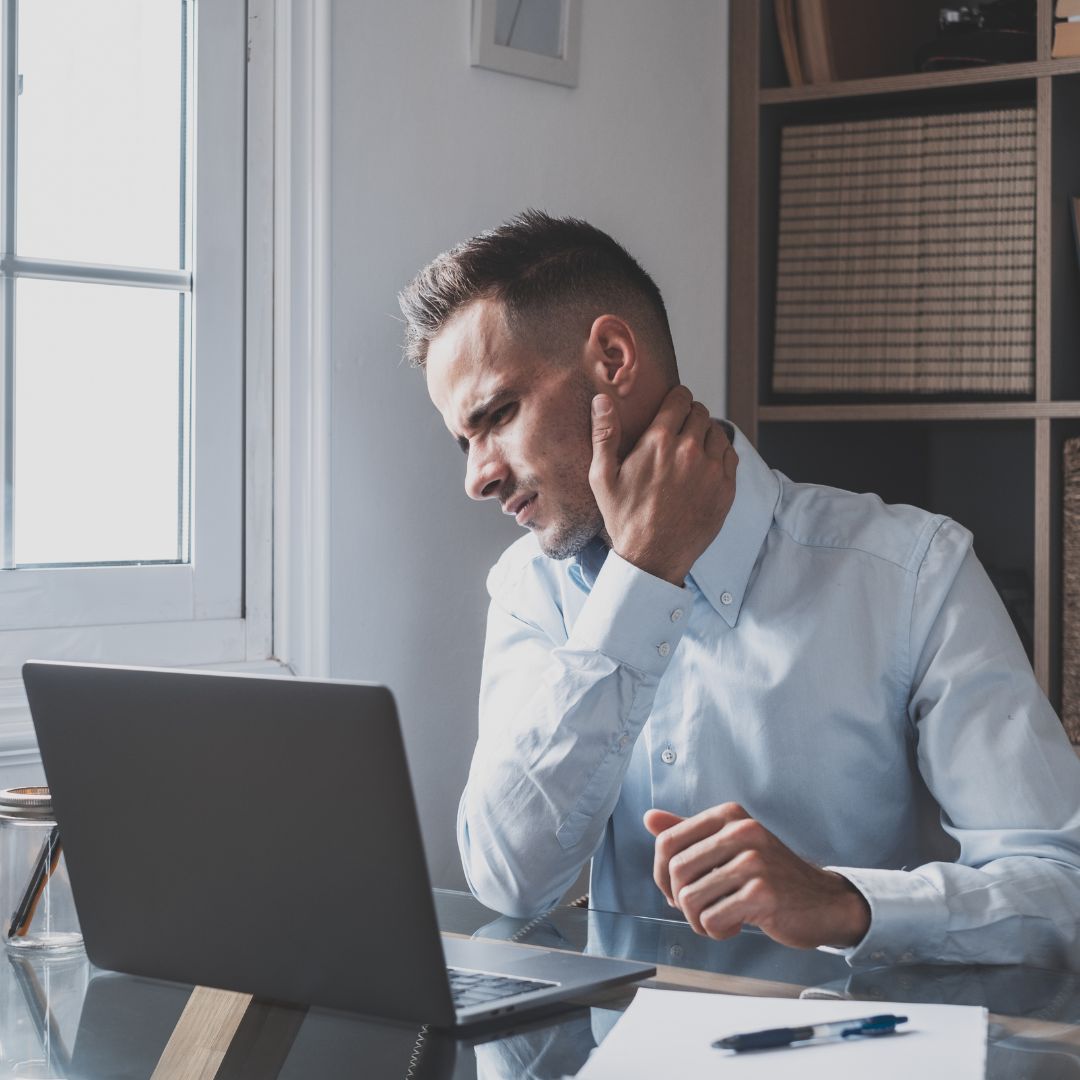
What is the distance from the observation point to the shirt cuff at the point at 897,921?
3.52 ft

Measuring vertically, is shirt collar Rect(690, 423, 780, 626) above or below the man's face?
below

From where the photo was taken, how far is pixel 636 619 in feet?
4.23

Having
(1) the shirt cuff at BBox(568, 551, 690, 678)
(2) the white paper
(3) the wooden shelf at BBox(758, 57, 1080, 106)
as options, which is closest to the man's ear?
(1) the shirt cuff at BBox(568, 551, 690, 678)

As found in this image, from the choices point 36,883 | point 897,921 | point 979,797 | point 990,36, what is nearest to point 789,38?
point 990,36

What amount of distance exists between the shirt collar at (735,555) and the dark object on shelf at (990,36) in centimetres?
104

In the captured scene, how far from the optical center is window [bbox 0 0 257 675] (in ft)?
5.07

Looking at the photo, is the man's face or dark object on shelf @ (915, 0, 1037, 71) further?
dark object on shelf @ (915, 0, 1037, 71)

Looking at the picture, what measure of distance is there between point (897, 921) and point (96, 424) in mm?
1018

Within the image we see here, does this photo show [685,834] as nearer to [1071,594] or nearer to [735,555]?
[735,555]

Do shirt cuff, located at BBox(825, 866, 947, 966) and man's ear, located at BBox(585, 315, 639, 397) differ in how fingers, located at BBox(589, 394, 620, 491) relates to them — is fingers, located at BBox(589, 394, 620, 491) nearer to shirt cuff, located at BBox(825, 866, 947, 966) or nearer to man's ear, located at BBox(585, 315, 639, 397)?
man's ear, located at BBox(585, 315, 639, 397)

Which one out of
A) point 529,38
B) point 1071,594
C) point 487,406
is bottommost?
point 1071,594

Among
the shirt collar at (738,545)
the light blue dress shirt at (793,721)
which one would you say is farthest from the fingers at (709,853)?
the shirt collar at (738,545)

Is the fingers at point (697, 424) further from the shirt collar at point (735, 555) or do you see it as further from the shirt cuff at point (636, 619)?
the shirt cuff at point (636, 619)

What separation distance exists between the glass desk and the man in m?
0.09
